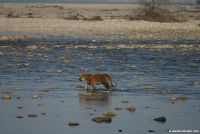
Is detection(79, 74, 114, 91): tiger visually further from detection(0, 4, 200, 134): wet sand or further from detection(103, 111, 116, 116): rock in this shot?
detection(103, 111, 116, 116): rock

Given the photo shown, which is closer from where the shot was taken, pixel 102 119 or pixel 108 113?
pixel 102 119

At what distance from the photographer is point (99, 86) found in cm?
1736

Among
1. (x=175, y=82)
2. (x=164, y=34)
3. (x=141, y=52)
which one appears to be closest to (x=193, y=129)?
(x=175, y=82)

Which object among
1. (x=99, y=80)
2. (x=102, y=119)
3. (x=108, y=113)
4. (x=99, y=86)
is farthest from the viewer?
(x=99, y=86)

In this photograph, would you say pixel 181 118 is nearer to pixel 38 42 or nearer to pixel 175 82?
pixel 175 82

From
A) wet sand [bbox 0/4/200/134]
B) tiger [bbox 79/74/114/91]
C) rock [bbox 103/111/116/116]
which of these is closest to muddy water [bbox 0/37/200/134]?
wet sand [bbox 0/4/200/134]

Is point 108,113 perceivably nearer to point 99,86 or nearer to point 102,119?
point 102,119

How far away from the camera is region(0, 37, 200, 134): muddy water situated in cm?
1167

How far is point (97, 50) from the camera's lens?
2897cm

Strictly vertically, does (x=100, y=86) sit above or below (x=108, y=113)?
below

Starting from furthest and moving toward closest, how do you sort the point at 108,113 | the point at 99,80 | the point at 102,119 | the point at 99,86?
1. the point at 99,86
2. the point at 99,80
3. the point at 108,113
4. the point at 102,119

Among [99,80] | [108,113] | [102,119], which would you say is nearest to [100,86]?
[99,80]

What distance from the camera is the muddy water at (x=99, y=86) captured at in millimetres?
11672

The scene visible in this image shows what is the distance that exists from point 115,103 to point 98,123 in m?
2.47
